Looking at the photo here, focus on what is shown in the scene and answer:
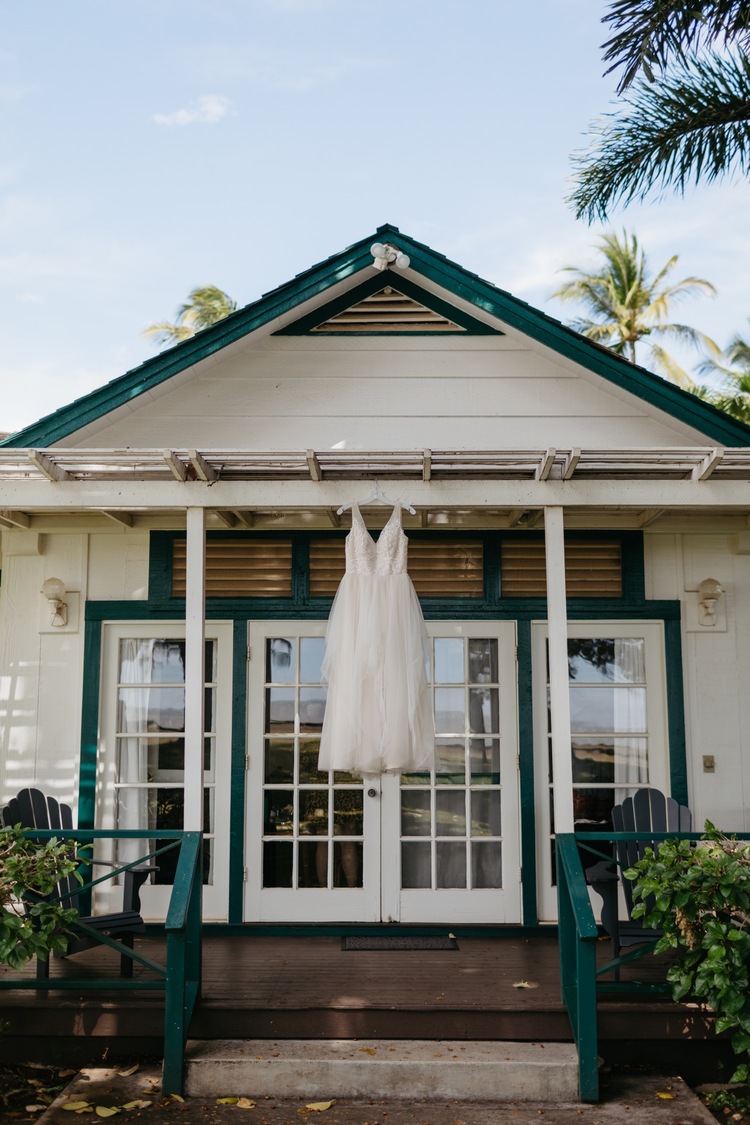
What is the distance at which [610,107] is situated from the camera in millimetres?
9312

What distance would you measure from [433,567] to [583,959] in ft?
9.28

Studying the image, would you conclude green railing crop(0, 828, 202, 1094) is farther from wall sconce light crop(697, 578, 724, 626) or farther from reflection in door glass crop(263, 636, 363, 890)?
wall sconce light crop(697, 578, 724, 626)

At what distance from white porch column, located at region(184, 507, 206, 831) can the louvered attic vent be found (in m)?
1.80

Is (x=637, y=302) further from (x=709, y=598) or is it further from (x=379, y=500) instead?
(x=379, y=500)

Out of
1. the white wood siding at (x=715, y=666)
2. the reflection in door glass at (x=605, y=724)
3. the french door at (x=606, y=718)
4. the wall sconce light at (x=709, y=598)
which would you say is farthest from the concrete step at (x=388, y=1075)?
the wall sconce light at (x=709, y=598)

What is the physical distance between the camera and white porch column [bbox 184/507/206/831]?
5156 millimetres

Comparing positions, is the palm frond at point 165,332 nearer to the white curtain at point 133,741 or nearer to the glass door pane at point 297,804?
the white curtain at point 133,741

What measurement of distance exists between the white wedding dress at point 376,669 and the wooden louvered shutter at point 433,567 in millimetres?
1388

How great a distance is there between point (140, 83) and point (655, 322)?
15.6m

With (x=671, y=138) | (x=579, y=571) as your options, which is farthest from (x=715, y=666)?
(x=671, y=138)

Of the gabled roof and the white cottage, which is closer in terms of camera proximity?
the gabled roof

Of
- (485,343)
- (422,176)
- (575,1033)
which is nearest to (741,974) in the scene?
(575,1033)

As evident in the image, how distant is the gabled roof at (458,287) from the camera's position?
5785mm

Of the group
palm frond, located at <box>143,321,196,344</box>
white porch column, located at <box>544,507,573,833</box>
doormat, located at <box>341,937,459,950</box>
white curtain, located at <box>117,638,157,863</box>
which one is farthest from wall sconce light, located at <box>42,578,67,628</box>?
palm frond, located at <box>143,321,196,344</box>
